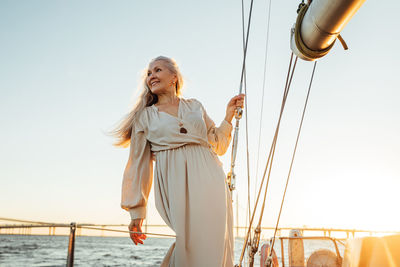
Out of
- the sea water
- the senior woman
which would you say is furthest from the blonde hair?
the sea water

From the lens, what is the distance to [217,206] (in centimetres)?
148

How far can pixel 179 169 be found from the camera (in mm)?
1525

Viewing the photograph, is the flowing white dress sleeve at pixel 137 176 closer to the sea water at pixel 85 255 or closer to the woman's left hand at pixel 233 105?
the woman's left hand at pixel 233 105

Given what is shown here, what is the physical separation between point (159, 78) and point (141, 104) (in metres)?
0.17

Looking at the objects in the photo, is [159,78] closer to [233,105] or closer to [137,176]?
[233,105]

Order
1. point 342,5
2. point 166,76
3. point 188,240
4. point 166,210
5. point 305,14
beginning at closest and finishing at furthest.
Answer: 1. point 342,5
2. point 305,14
3. point 188,240
4. point 166,210
5. point 166,76

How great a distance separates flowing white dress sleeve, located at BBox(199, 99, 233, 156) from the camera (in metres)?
1.81

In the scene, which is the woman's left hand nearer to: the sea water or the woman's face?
the woman's face

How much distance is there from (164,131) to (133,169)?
230 mm

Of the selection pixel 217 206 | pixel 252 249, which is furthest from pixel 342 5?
pixel 252 249

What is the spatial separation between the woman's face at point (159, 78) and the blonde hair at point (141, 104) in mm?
25

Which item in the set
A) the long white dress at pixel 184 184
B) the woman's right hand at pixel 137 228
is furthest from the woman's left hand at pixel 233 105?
the woman's right hand at pixel 137 228

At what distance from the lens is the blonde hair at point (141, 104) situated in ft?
5.70

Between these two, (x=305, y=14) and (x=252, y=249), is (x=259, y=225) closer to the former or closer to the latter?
(x=252, y=249)
